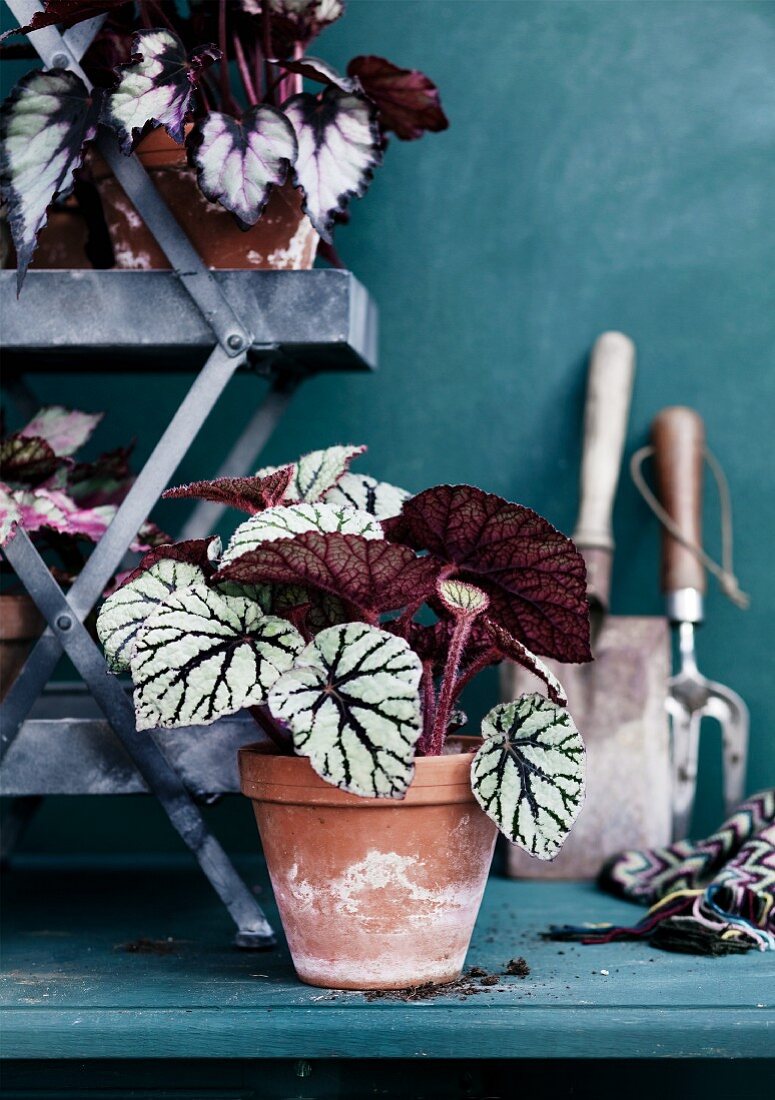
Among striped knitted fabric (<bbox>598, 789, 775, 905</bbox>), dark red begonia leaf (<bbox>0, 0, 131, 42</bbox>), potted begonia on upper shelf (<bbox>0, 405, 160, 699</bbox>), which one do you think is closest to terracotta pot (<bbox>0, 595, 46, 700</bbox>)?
potted begonia on upper shelf (<bbox>0, 405, 160, 699</bbox>)

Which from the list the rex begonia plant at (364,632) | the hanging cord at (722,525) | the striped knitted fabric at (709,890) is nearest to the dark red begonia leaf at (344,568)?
the rex begonia plant at (364,632)

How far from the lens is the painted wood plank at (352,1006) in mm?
887

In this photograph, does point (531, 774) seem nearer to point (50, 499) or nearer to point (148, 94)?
point (50, 499)

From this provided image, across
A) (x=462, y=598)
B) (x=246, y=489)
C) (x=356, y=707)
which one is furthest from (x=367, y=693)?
(x=246, y=489)

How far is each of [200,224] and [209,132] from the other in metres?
0.12

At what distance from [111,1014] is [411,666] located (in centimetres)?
38

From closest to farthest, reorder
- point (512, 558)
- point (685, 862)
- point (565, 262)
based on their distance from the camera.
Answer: point (512, 558) < point (685, 862) < point (565, 262)

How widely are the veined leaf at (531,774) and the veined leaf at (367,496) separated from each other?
0.80ft

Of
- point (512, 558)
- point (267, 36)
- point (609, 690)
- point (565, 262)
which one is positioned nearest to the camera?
point (512, 558)

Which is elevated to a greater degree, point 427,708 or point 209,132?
point 209,132

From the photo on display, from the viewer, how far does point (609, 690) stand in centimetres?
158

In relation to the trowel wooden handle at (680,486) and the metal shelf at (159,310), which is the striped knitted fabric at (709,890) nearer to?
the trowel wooden handle at (680,486)

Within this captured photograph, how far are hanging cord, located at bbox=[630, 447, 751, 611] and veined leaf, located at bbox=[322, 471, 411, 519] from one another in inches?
23.4

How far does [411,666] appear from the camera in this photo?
90 centimetres
